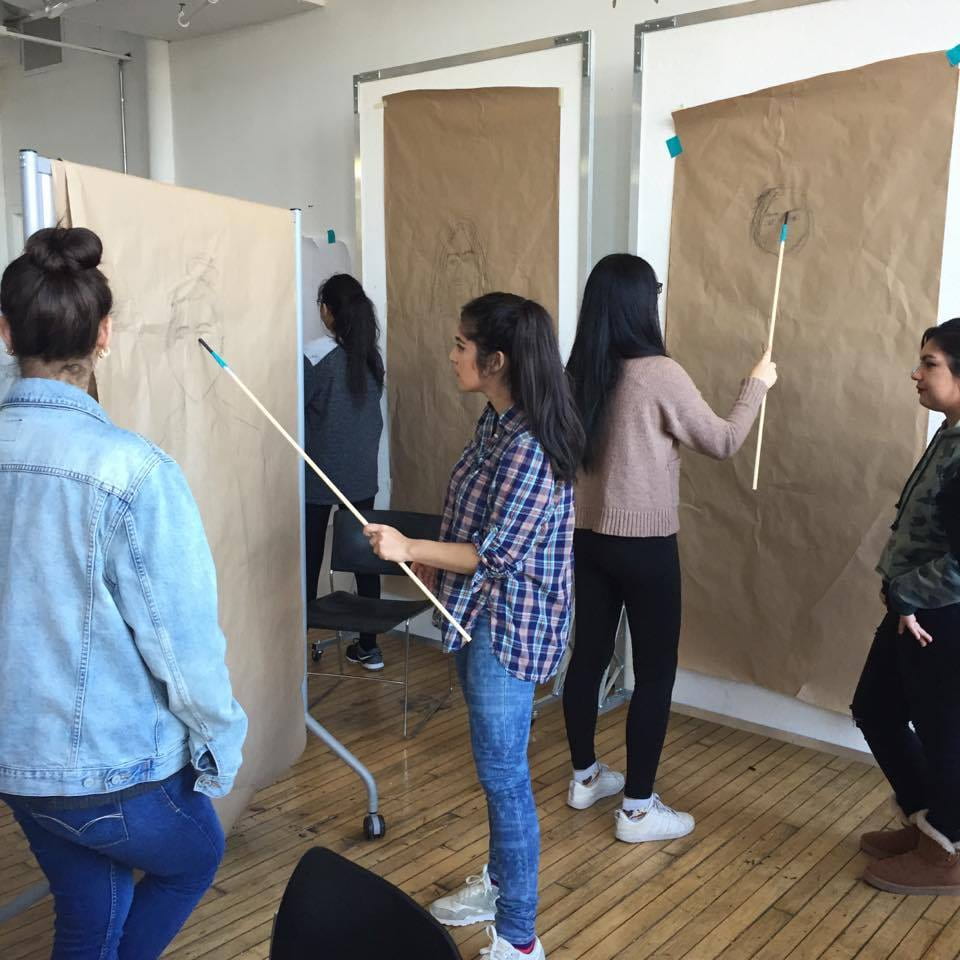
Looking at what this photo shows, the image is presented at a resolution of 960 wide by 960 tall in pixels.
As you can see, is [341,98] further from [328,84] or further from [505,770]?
[505,770]

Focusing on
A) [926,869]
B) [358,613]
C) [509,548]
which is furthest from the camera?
[358,613]

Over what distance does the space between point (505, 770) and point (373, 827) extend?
84 cm

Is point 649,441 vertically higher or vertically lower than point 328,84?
lower

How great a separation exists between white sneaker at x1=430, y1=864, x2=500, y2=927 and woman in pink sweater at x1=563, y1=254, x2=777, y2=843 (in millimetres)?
512

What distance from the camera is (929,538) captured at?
231cm

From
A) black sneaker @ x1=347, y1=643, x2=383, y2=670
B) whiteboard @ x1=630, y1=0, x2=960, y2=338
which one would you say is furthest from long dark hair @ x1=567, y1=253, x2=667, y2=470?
black sneaker @ x1=347, y1=643, x2=383, y2=670

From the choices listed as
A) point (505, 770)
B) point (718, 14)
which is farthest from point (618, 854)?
point (718, 14)

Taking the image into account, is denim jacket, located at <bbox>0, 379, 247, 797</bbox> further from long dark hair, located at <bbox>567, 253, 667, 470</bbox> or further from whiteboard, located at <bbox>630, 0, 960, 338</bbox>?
whiteboard, located at <bbox>630, 0, 960, 338</bbox>

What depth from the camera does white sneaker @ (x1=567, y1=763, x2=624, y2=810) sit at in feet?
9.39

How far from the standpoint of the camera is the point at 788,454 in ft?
10.5

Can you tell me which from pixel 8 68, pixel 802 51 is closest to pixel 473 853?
pixel 802 51

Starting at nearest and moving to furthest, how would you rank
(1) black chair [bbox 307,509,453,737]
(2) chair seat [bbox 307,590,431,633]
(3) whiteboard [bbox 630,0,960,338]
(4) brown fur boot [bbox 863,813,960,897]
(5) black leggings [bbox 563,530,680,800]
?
(4) brown fur boot [bbox 863,813,960,897] < (5) black leggings [bbox 563,530,680,800] < (3) whiteboard [bbox 630,0,960,338] < (2) chair seat [bbox 307,590,431,633] < (1) black chair [bbox 307,509,453,737]

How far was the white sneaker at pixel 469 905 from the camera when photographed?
2291 millimetres

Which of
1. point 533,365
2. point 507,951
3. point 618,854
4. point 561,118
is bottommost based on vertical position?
point 618,854
